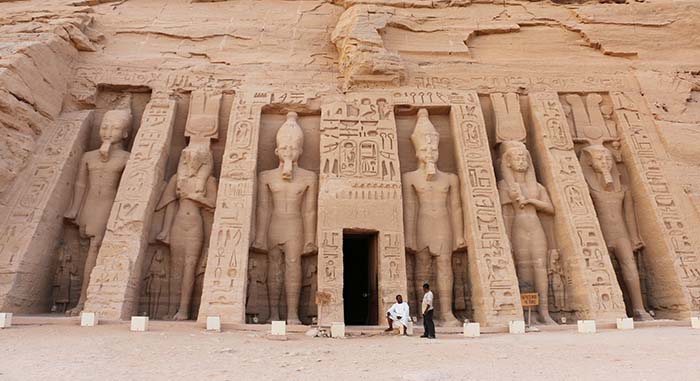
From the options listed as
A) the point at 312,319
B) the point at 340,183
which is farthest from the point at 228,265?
the point at 340,183

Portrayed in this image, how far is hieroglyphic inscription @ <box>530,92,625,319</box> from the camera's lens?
7121mm

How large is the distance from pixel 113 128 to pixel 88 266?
7.48ft

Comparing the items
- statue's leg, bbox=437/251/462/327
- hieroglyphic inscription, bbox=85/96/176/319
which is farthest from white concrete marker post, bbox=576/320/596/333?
hieroglyphic inscription, bbox=85/96/176/319

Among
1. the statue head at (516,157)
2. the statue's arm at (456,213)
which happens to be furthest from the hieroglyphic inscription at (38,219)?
the statue head at (516,157)

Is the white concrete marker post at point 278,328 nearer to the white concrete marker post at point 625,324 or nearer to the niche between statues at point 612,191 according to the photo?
the white concrete marker post at point 625,324

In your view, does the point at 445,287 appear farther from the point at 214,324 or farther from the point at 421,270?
the point at 214,324

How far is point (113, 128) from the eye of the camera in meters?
8.42

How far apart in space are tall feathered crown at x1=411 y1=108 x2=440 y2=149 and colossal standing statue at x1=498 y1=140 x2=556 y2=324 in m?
1.23

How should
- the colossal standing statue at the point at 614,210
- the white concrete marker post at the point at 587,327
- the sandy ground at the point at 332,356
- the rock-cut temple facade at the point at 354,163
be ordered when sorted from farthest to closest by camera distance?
the colossal standing statue at the point at 614,210 < the rock-cut temple facade at the point at 354,163 < the white concrete marker post at the point at 587,327 < the sandy ground at the point at 332,356

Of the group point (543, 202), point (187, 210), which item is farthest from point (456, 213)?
point (187, 210)

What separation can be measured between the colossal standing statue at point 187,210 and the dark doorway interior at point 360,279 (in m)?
2.26

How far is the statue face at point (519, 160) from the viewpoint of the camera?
326 inches

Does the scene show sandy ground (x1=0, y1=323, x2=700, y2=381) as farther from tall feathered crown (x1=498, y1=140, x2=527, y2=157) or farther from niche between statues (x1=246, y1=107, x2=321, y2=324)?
tall feathered crown (x1=498, y1=140, x2=527, y2=157)

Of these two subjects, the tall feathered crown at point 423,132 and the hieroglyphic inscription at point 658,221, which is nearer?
the hieroglyphic inscription at point 658,221
